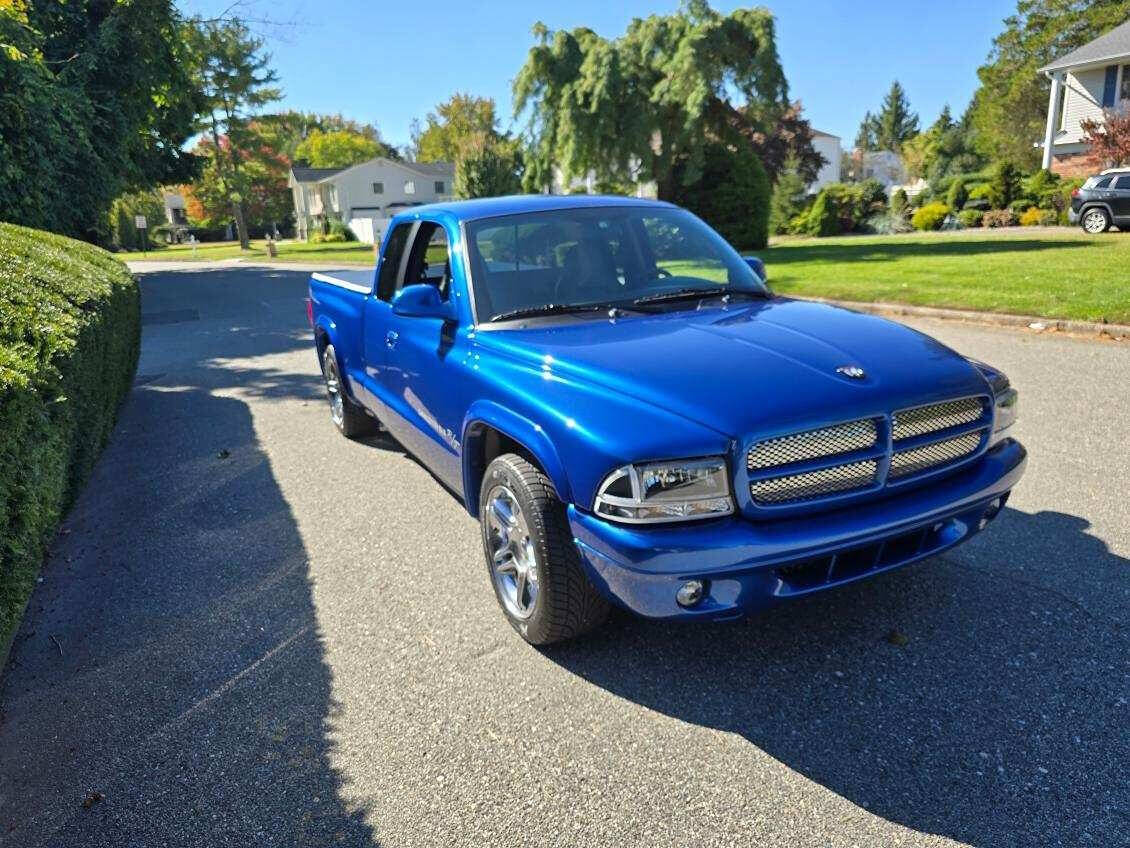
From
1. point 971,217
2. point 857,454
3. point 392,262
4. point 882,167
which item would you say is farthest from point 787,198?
point 882,167

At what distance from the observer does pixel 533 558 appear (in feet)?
10.6

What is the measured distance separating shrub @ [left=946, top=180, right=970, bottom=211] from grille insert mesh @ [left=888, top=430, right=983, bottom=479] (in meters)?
37.0

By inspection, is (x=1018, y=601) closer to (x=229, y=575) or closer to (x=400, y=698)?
(x=400, y=698)

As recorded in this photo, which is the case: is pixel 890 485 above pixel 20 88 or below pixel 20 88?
below

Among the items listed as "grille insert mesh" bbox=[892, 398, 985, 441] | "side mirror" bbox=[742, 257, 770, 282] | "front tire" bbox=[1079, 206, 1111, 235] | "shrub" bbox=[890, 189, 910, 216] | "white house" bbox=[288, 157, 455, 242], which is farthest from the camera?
"white house" bbox=[288, 157, 455, 242]

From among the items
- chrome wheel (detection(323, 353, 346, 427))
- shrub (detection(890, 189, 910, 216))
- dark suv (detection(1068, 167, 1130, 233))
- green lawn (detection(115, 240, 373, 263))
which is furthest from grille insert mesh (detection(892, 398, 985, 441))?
shrub (detection(890, 189, 910, 216))

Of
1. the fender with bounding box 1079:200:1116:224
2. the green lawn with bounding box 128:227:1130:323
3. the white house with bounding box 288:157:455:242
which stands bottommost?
the green lawn with bounding box 128:227:1130:323

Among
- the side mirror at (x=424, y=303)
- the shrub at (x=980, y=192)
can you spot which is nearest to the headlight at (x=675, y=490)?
the side mirror at (x=424, y=303)

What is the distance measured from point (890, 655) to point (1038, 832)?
947mm

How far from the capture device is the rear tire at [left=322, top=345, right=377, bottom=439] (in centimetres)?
650

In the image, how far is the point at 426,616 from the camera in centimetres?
378

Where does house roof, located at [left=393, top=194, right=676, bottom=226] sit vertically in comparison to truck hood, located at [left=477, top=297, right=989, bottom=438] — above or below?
above

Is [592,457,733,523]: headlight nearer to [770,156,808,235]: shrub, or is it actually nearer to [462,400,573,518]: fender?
[462,400,573,518]: fender

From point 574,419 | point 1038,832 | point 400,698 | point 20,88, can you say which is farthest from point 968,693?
point 20,88
